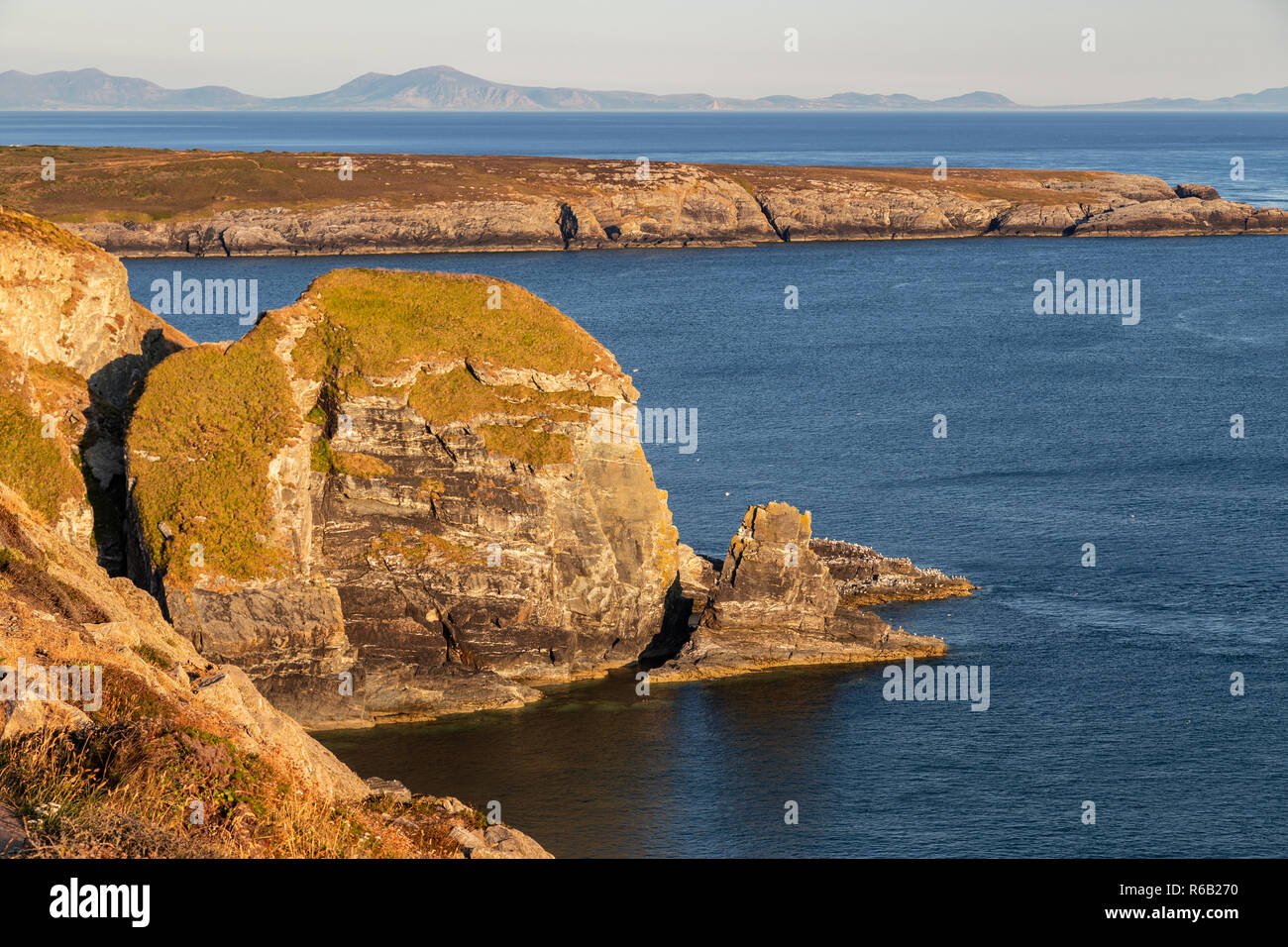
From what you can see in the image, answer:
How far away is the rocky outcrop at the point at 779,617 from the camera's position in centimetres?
5588

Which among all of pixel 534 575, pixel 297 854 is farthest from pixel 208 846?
pixel 534 575

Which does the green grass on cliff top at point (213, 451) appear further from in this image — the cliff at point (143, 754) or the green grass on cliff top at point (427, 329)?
the cliff at point (143, 754)

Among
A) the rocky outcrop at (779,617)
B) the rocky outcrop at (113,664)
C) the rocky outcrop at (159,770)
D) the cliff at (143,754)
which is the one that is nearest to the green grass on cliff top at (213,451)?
the cliff at (143,754)

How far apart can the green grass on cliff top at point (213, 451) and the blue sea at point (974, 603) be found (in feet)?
27.3

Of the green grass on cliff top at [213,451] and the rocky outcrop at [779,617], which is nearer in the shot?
the green grass on cliff top at [213,451]

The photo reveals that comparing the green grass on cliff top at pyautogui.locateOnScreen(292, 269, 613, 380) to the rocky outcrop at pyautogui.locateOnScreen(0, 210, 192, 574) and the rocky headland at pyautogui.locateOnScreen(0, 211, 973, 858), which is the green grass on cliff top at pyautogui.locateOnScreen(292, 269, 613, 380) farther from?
the rocky outcrop at pyautogui.locateOnScreen(0, 210, 192, 574)

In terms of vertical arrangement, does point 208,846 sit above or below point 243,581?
above

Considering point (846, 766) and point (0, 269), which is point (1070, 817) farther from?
point (0, 269)

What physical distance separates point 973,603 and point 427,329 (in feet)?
A: 89.3

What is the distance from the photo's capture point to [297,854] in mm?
17516

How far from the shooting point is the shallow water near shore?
42781 millimetres

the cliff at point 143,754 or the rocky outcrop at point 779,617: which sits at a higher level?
the cliff at point 143,754
